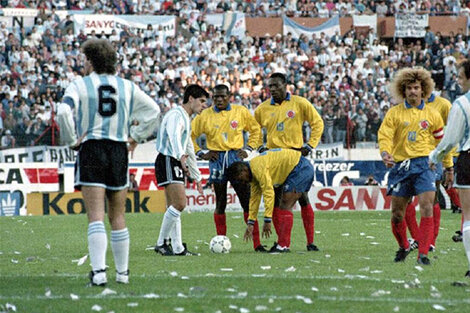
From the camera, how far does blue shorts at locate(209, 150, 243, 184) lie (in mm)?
13509

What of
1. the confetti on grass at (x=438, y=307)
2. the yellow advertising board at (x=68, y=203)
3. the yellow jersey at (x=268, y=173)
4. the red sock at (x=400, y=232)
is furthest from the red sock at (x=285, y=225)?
the yellow advertising board at (x=68, y=203)

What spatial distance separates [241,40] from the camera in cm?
3775

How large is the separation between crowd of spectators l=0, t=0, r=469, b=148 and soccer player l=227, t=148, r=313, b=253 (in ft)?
51.6

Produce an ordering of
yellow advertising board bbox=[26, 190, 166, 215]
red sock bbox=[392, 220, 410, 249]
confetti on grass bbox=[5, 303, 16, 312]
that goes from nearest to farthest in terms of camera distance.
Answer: confetti on grass bbox=[5, 303, 16, 312] → red sock bbox=[392, 220, 410, 249] → yellow advertising board bbox=[26, 190, 166, 215]

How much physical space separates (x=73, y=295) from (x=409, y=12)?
112 ft

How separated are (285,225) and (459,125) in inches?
159

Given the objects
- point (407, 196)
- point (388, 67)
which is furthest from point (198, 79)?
point (407, 196)

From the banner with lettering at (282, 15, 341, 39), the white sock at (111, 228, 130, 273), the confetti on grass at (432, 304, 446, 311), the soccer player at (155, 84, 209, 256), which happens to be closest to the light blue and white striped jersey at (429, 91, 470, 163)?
the confetti on grass at (432, 304, 446, 311)

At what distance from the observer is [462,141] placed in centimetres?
891

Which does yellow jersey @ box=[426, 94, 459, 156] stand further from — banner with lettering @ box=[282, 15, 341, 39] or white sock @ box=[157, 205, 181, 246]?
banner with lettering @ box=[282, 15, 341, 39]

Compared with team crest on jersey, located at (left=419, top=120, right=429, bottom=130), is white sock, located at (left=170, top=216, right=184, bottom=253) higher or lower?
lower

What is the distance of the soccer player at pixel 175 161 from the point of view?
11.8m

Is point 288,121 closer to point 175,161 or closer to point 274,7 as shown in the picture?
point 175,161

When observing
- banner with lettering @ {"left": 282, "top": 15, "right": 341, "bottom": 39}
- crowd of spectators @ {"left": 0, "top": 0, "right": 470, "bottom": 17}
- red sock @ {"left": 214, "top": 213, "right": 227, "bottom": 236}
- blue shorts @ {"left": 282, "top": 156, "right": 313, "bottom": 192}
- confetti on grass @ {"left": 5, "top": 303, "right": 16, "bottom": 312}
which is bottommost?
red sock @ {"left": 214, "top": 213, "right": 227, "bottom": 236}
